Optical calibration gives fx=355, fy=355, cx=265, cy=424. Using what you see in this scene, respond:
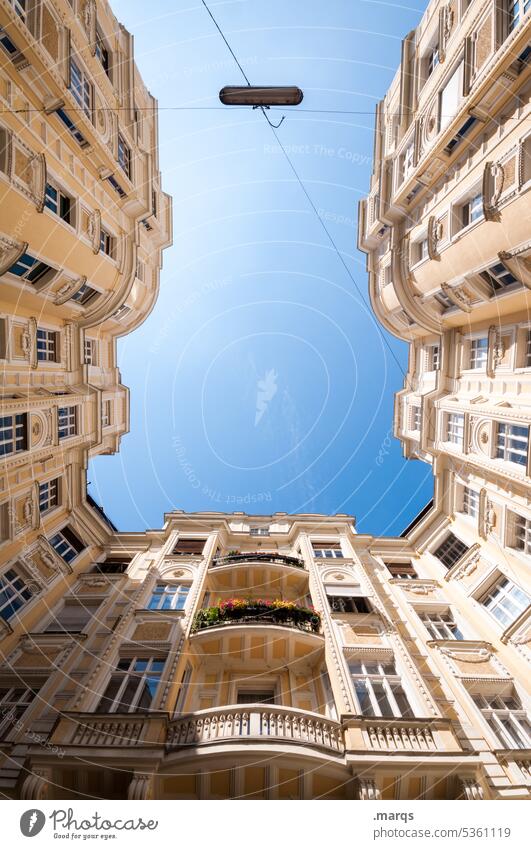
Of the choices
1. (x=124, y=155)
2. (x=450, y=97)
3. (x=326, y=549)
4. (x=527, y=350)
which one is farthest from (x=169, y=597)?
(x=450, y=97)

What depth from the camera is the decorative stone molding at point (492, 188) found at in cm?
1490

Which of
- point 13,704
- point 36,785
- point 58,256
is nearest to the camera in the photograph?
point 36,785

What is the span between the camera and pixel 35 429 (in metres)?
18.1

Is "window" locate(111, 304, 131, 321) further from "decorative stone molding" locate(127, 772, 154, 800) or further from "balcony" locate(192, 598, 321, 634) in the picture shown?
"decorative stone molding" locate(127, 772, 154, 800)

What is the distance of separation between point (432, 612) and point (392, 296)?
69.6 feet

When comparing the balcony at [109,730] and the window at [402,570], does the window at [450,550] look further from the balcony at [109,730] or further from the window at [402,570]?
the balcony at [109,730]

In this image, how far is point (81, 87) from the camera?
18266 mm

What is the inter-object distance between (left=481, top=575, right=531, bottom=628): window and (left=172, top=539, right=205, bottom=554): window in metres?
16.8

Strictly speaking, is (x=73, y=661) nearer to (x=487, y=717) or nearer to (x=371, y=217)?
(x=487, y=717)

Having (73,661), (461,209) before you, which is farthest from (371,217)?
(73,661)

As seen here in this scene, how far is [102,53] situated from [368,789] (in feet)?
123

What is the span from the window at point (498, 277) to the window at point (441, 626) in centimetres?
1745

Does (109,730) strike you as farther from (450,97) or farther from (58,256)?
(450,97)

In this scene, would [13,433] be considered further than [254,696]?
Yes
